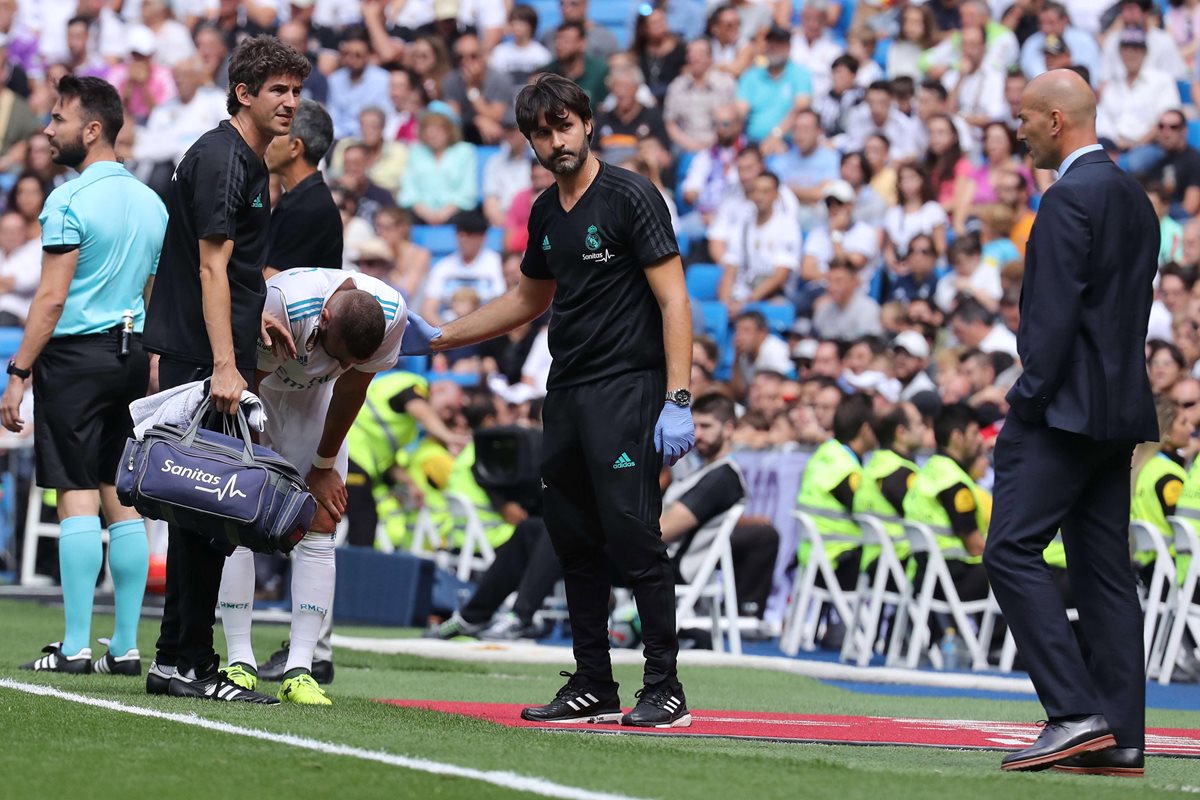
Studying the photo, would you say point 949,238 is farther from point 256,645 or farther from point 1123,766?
point 1123,766

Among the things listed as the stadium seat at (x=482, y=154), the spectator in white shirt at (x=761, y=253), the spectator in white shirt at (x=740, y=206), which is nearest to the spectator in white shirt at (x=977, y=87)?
the spectator in white shirt at (x=740, y=206)

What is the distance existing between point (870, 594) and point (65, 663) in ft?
21.5

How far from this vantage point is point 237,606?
7535mm

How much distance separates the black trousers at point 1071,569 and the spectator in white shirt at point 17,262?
47.7ft

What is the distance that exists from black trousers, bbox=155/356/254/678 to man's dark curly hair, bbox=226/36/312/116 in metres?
1.03

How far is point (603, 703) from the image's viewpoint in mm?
7320

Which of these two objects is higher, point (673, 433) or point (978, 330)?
point (978, 330)

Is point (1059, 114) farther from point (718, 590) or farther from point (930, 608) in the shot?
point (930, 608)

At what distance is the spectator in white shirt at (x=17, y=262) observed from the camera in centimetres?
1931

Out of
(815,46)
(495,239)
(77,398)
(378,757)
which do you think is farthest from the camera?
(815,46)

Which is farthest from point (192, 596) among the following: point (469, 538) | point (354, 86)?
point (354, 86)

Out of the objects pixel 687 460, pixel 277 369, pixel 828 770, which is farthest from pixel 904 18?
pixel 828 770

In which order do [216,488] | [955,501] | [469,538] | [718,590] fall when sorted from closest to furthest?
[216,488]
[955,501]
[718,590]
[469,538]

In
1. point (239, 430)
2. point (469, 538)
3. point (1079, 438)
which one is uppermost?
point (1079, 438)
